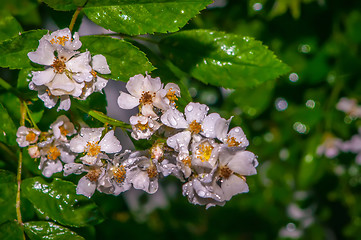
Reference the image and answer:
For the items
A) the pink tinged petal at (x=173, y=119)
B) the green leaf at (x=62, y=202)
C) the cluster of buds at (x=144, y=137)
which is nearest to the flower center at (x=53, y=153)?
the cluster of buds at (x=144, y=137)

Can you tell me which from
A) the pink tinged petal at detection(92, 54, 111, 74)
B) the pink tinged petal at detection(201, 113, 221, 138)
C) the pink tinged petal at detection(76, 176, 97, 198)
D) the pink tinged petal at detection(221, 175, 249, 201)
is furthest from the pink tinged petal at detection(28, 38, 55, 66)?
the pink tinged petal at detection(221, 175, 249, 201)

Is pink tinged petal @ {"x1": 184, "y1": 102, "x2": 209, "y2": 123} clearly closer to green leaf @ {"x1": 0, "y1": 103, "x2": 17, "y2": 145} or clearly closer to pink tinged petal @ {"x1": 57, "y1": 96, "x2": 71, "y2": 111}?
pink tinged petal @ {"x1": 57, "y1": 96, "x2": 71, "y2": 111}

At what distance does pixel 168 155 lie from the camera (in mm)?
982

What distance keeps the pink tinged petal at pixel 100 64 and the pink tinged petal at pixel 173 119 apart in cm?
19

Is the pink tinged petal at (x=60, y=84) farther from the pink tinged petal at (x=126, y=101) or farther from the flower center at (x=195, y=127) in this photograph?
the flower center at (x=195, y=127)

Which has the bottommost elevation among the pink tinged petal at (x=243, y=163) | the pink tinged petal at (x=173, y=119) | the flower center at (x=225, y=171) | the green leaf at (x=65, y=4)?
the flower center at (x=225, y=171)

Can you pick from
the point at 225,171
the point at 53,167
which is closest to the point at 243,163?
the point at 225,171

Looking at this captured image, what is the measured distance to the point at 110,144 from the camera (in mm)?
1002

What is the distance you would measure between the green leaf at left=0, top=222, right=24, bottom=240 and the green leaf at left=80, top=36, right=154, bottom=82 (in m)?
0.51

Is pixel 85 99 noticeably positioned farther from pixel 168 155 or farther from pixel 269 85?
pixel 269 85

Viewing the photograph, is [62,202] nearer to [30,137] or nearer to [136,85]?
[30,137]

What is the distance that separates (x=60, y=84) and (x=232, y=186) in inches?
19.6

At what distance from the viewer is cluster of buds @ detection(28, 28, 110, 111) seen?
3.09 feet

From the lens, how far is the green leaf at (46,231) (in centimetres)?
107
